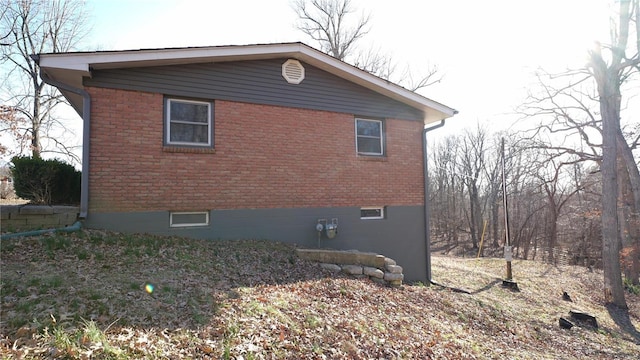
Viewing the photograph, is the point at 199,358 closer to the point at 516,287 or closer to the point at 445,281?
the point at 445,281

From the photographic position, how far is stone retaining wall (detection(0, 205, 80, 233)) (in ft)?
19.0

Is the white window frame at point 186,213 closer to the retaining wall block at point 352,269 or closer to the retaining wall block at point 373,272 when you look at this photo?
the retaining wall block at point 352,269

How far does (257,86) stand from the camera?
8.17 meters

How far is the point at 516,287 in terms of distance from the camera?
10.4 m

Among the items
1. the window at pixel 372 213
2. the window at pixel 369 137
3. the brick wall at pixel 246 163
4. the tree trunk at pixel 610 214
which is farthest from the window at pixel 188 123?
the tree trunk at pixel 610 214

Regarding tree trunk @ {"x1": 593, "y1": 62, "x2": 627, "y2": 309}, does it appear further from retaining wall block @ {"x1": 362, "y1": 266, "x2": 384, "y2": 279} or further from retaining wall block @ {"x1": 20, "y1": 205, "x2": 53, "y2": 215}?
retaining wall block @ {"x1": 20, "y1": 205, "x2": 53, "y2": 215}

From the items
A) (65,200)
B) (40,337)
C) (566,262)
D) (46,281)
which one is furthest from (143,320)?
(566,262)

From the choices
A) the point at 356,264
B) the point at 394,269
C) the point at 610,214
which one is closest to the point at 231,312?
the point at 356,264

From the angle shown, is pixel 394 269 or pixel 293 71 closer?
pixel 394 269

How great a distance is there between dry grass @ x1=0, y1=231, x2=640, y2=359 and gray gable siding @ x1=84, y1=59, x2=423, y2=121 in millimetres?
3250

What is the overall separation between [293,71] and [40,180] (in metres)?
6.09

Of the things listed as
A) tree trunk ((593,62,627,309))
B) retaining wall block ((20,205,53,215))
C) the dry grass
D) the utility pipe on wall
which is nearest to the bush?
retaining wall block ((20,205,53,215))

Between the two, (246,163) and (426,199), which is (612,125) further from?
(246,163)

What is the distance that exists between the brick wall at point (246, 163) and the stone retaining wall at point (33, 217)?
1.61 feet
